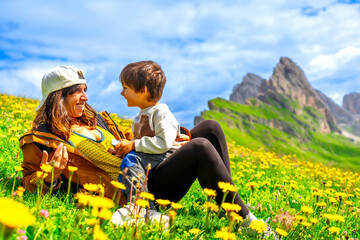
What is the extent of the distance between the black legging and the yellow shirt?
18.0 inches

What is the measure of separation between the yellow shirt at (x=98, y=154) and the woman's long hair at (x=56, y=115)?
15cm

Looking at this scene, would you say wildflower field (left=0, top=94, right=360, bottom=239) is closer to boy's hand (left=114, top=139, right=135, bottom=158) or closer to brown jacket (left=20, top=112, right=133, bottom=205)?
brown jacket (left=20, top=112, right=133, bottom=205)

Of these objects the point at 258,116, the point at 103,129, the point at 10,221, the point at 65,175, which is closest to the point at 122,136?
the point at 103,129

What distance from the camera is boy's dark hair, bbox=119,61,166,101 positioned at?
3.70m

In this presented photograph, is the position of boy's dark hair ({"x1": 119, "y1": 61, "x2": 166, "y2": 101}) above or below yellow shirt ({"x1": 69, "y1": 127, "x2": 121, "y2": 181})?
above

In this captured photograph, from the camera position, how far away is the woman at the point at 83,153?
3.43m

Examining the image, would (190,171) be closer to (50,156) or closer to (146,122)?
(146,122)

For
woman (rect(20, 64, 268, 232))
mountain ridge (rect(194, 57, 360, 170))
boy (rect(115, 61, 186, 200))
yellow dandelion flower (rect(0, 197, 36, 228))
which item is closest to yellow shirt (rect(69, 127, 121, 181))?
woman (rect(20, 64, 268, 232))

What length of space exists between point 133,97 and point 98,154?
0.79 meters

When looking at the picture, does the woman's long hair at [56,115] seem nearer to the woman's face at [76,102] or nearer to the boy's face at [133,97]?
the woman's face at [76,102]

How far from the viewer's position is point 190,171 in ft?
11.8

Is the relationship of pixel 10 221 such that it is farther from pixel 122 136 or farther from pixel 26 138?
pixel 122 136

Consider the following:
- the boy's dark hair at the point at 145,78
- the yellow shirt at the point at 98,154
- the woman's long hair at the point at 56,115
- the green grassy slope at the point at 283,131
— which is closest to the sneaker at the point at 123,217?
the yellow shirt at the point at 98,154

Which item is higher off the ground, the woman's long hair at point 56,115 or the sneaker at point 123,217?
the woman's long hair at point 56,115
